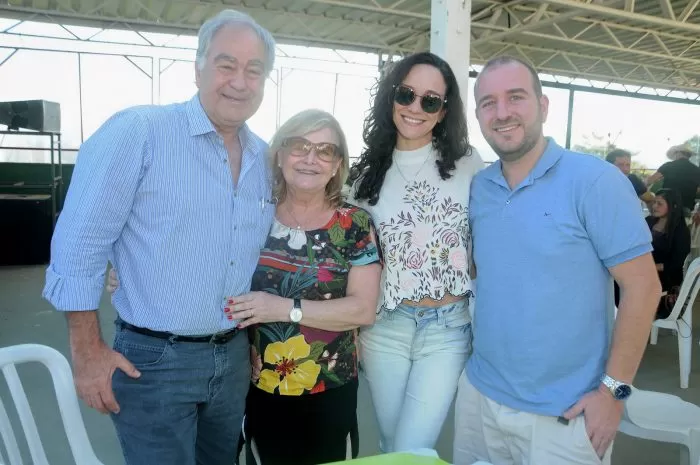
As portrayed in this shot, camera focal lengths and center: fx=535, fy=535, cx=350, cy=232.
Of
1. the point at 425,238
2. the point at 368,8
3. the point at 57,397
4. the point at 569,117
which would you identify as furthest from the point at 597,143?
the point at 57,397

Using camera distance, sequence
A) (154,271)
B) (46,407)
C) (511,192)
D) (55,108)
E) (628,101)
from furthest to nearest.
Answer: (628,101), (55,108), (46,407), (511,192), (154,271)

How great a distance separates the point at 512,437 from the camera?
4.98 ft

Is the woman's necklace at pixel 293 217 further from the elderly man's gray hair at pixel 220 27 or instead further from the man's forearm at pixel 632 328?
the man's forearm at pixel 632 328

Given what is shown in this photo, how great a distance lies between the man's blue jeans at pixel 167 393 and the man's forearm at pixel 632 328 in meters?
1.03

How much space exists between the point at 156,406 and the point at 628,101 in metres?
16.3

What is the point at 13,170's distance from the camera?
31.7ft

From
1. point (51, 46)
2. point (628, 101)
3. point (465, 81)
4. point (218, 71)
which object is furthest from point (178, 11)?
point (628, 101)

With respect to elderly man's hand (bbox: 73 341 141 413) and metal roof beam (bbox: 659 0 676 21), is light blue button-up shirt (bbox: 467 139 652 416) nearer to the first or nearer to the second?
elderly man's hand (bbox: 73 341 141 413)

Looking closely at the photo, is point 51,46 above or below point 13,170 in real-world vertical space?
above

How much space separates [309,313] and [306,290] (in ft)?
0.28

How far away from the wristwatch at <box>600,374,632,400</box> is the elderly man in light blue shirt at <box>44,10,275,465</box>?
3.26 ft

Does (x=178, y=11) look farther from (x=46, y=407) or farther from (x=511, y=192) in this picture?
(x=511, y=192)

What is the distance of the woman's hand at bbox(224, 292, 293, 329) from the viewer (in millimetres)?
1459

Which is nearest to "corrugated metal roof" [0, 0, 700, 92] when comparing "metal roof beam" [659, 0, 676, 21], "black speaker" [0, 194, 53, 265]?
"metal roof beam" [659, 0, 676, 21]
